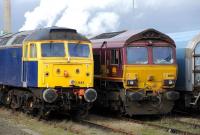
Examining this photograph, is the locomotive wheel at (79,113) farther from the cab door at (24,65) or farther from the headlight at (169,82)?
the headlight at (169,82)

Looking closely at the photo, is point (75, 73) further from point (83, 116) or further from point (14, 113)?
point (14, 113)

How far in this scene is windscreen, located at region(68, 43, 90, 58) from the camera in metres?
15.8

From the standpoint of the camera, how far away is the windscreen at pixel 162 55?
16578mm

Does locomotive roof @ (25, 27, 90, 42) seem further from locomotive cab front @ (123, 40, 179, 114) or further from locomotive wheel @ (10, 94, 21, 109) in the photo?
locomotive wheel @ (10, 94, 21, 109)

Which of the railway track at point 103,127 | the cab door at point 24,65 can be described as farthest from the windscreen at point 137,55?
the cab door at point 24,65

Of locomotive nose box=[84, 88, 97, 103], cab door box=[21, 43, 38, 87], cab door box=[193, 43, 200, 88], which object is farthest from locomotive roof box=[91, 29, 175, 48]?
cab door box=[21, 43, 38, 87]

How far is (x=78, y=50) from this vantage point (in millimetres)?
15938

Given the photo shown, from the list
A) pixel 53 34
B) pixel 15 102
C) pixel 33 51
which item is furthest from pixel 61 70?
pixel 15 102

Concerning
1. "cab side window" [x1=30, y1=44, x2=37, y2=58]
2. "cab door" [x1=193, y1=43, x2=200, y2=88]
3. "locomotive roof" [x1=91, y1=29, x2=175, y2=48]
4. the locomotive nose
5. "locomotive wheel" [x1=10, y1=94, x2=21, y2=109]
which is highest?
"locomotive roof" [x1=91, y1=29, x2=175, y2=48]

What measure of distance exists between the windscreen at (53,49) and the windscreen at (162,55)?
335 cm

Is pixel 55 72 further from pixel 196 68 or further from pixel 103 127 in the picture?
pixel 196 68

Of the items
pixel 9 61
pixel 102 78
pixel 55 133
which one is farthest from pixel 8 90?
pixel 55 133

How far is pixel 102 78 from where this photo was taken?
18.0m

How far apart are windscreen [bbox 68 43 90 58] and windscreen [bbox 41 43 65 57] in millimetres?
290
